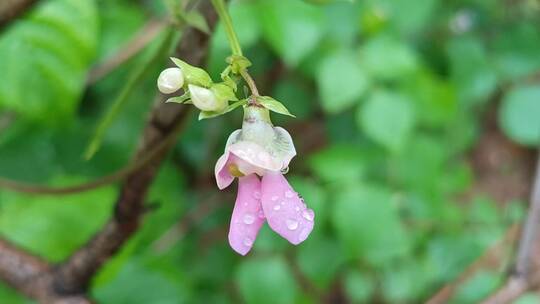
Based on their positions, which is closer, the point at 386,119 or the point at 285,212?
the point at 285,212

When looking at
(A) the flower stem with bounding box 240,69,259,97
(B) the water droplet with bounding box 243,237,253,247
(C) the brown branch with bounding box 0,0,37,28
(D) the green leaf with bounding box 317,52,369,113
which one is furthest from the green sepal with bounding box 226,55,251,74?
(D) the green leaf with bounding box 317,52,369,113

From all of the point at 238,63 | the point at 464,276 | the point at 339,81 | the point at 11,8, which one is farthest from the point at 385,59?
the point at 238,63

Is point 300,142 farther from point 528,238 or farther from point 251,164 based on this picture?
point 251,164

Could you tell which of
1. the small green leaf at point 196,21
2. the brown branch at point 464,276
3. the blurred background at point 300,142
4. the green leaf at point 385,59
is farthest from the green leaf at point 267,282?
the small green leaf at point 196,21

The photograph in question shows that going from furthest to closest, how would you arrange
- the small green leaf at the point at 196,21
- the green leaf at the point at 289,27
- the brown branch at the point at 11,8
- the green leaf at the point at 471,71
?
the green leaf at the point at 471,71
the green leaf at the point at 289,27
the brown branch at the point at 11,8
the small green leaf at the point at 196,21

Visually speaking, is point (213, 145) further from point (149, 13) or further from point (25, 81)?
point (25, 81)

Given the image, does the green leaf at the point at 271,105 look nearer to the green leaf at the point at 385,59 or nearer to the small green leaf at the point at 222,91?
the small green leaf at the point at 222,91

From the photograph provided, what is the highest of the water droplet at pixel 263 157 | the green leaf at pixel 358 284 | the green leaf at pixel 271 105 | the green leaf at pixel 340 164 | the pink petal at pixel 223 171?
the green leaf at pixel 271 105
